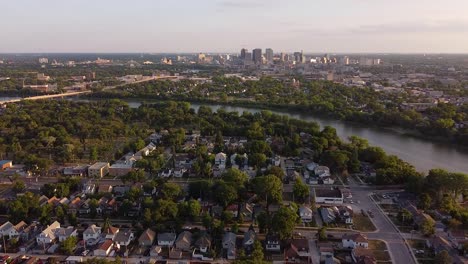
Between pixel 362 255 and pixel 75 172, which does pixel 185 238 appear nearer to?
pixel 362 255

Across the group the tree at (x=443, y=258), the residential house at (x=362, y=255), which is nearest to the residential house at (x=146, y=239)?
the residential house at (x=362, y=255)

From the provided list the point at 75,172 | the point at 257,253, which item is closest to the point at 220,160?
the point at 75,172

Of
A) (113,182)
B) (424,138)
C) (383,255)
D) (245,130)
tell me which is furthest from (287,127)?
(383,255)

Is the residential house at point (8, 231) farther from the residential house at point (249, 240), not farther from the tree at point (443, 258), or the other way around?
the tree at point (443, 258)

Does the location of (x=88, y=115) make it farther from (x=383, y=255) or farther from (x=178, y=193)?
(x=383, y=255)

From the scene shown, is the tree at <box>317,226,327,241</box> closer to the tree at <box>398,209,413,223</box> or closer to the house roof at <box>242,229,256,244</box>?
the house roof at <box>242,229,256,244</box>

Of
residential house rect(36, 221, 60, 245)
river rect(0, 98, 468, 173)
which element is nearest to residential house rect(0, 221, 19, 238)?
residential house rect(36, 221, 60, 245)
